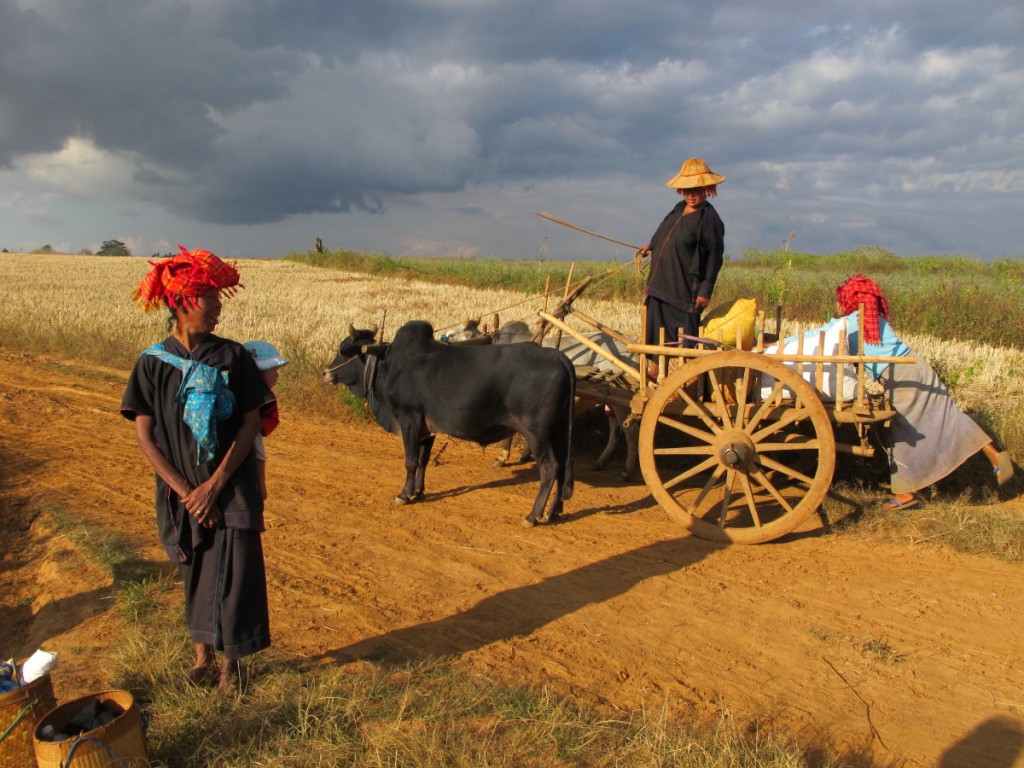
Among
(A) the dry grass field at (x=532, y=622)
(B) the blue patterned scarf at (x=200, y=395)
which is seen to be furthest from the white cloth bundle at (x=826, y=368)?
(B) the blue patterned scarf at (x=200, y=395)

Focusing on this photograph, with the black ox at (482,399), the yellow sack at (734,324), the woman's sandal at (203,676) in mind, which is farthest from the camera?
the black ox at (482,399)

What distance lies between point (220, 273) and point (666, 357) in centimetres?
364

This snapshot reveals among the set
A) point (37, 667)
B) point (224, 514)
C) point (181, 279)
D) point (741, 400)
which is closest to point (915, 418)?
point (741, 400)

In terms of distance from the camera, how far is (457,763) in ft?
9.07

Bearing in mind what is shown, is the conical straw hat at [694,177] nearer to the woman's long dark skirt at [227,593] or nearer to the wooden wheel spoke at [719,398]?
the wooden wheel spoke at [719,398]

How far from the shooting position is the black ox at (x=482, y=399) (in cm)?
597

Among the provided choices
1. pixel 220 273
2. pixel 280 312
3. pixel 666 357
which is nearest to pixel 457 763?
pixel 220 273

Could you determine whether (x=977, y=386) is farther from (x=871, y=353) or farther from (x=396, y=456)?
(x=396, y=456)

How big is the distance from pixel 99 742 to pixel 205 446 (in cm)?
110

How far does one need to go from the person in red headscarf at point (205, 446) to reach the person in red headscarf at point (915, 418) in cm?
438

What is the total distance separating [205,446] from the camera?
308 cm

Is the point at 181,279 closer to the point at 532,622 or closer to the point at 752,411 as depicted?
the point at 532,622

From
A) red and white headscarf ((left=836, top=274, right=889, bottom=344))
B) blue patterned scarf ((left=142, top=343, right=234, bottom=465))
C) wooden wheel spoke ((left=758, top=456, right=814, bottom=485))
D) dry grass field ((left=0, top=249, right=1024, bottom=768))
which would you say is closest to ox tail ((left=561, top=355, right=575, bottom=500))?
dry grass field ((left=0, top=249, right=1024, bottom=768))

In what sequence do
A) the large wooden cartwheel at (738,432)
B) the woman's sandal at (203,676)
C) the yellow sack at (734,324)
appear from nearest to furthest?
the woman's sandal at (203,676) < the large wooden cartwheel at (738,432) < the yellow sack at (734,324)
